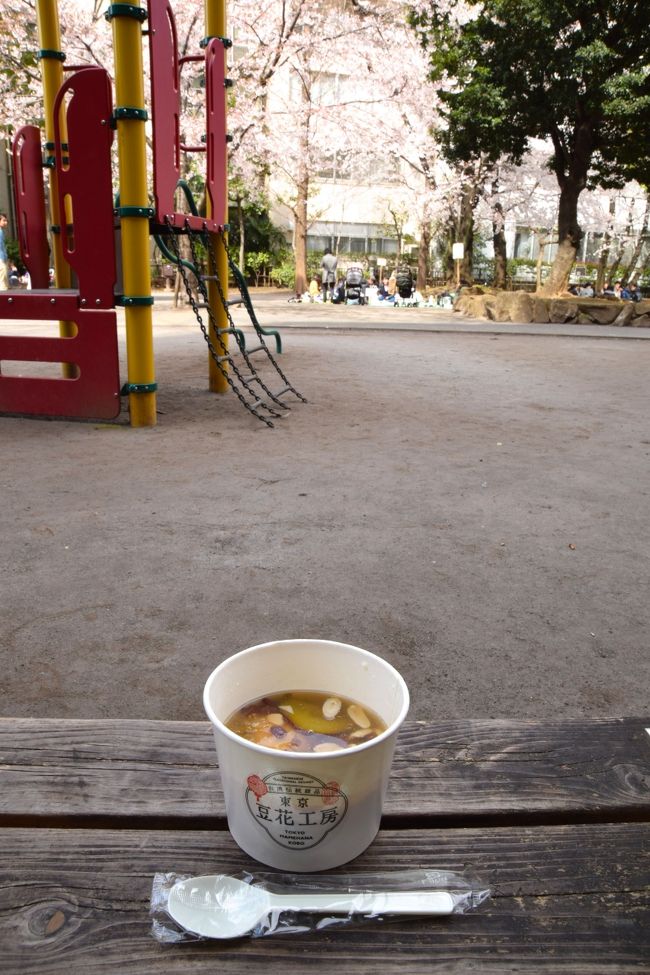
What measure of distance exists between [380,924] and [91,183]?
5.09m

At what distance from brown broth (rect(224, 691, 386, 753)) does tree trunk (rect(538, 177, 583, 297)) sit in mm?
18247

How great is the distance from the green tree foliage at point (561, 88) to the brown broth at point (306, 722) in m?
16.7

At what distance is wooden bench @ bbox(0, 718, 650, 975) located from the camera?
662 mm

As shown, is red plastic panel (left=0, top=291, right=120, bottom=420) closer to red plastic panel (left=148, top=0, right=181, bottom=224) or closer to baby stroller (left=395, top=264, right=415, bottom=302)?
red plastic panel (left=148, top=0, right=181, bottom=224)

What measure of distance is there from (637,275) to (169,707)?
3405 centimetres

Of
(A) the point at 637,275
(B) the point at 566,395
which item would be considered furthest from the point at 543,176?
(B) the point at 566,395

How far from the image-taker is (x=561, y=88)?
15.4 m

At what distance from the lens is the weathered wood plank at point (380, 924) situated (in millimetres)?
655

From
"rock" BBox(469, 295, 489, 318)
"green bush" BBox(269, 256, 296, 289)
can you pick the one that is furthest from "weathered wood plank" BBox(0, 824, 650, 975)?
"green bush" BBox(269, 256, 296, 289)

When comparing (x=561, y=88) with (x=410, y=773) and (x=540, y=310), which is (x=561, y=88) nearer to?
(x=540, y=310)

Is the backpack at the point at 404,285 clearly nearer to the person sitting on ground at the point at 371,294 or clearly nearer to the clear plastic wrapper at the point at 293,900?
the person sitting on ground at the point at 371,294

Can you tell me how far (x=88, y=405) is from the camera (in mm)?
5379

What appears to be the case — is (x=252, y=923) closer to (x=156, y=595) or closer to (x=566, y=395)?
(x=156, y=595)

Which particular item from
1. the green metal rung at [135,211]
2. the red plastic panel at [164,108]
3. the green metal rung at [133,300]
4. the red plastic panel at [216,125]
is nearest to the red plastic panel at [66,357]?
the green metal rung at [133,300]
